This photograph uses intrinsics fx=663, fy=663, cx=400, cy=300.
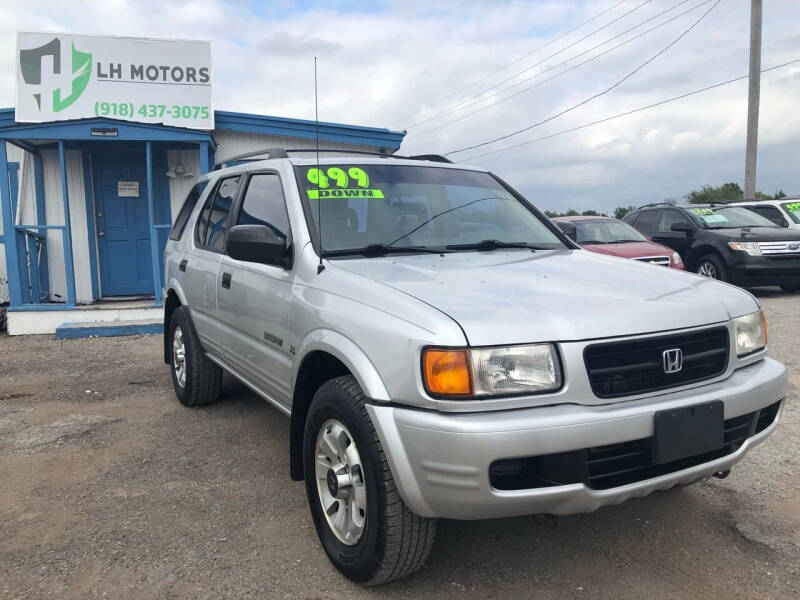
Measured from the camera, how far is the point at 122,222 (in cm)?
980

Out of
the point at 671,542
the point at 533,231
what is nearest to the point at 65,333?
the point at 533,231

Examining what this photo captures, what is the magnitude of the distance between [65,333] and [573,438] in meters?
7.75

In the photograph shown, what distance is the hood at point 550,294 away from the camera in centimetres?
226

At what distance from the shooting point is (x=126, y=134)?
27.9ft

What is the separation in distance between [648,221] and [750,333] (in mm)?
10087

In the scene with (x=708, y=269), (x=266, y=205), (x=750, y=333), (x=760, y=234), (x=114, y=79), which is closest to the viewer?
(x=750, y=333)

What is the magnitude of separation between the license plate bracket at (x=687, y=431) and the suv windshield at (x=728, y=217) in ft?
31.1

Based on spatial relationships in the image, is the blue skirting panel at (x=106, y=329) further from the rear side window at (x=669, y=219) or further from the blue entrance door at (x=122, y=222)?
the rear side window at (x=669, y=219)

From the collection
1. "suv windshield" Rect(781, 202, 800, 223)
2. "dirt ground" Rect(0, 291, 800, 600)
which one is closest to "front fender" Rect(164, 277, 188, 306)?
"dirt ground" Rect(0, 291, 800, 600)

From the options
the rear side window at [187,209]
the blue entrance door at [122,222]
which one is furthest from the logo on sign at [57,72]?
the rear side window at [187,209]

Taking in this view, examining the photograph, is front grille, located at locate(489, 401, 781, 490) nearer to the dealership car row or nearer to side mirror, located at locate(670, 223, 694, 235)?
the dealership car row

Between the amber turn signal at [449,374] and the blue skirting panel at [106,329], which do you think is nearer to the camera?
the amber turn signal at [449,374]

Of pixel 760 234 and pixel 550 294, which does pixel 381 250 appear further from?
pixel 760 234

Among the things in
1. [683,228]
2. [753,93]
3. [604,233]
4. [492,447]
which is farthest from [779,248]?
[492,447]
